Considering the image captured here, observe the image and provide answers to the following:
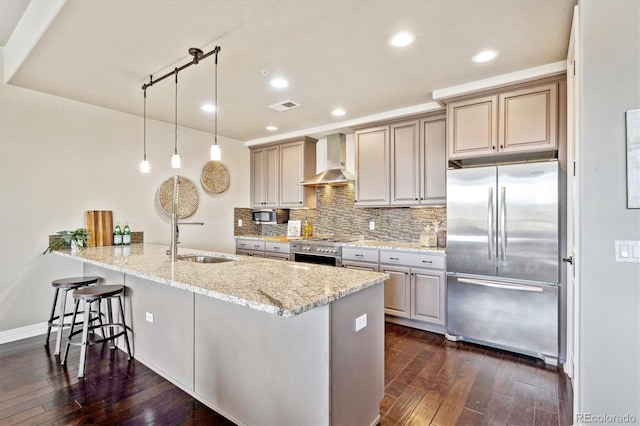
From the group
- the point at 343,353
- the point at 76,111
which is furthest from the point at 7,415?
the point at 76,111

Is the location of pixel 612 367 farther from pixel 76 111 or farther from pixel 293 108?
pixel 76 111

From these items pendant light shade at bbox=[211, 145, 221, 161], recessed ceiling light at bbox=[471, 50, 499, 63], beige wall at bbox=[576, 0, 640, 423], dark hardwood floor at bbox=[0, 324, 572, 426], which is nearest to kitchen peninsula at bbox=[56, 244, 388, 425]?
dark hardwood floor at bbox=[0, 324, 572, 426]

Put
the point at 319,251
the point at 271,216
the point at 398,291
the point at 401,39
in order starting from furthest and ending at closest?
1. the point at 271,216
2. the point at 319,251
3. the point at 398,291
4. the point at 401,39

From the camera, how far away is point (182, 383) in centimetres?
227

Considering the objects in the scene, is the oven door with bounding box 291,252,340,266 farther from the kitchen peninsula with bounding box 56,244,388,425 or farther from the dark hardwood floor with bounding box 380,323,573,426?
the kitchen peninsula with bounding box 56,244,388,425

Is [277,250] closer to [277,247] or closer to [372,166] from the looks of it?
[277,247]

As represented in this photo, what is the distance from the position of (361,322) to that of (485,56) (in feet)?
7.31

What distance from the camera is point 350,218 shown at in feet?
15.4

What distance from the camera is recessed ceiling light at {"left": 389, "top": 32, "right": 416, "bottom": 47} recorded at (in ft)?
7.19

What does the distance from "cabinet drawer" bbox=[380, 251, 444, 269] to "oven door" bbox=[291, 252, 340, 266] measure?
2.15ft

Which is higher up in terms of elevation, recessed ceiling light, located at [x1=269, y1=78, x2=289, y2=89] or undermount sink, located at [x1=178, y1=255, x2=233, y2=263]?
recessed ceiling light, located at [x1=269, y1=78, x2=289, y2=89]

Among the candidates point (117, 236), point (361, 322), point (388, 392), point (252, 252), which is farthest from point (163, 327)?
point (252, 252)

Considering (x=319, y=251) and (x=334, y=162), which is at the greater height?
(x=334, y=162)

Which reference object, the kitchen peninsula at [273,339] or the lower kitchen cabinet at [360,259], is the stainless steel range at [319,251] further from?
the kitchen peninsula at [273,339]
